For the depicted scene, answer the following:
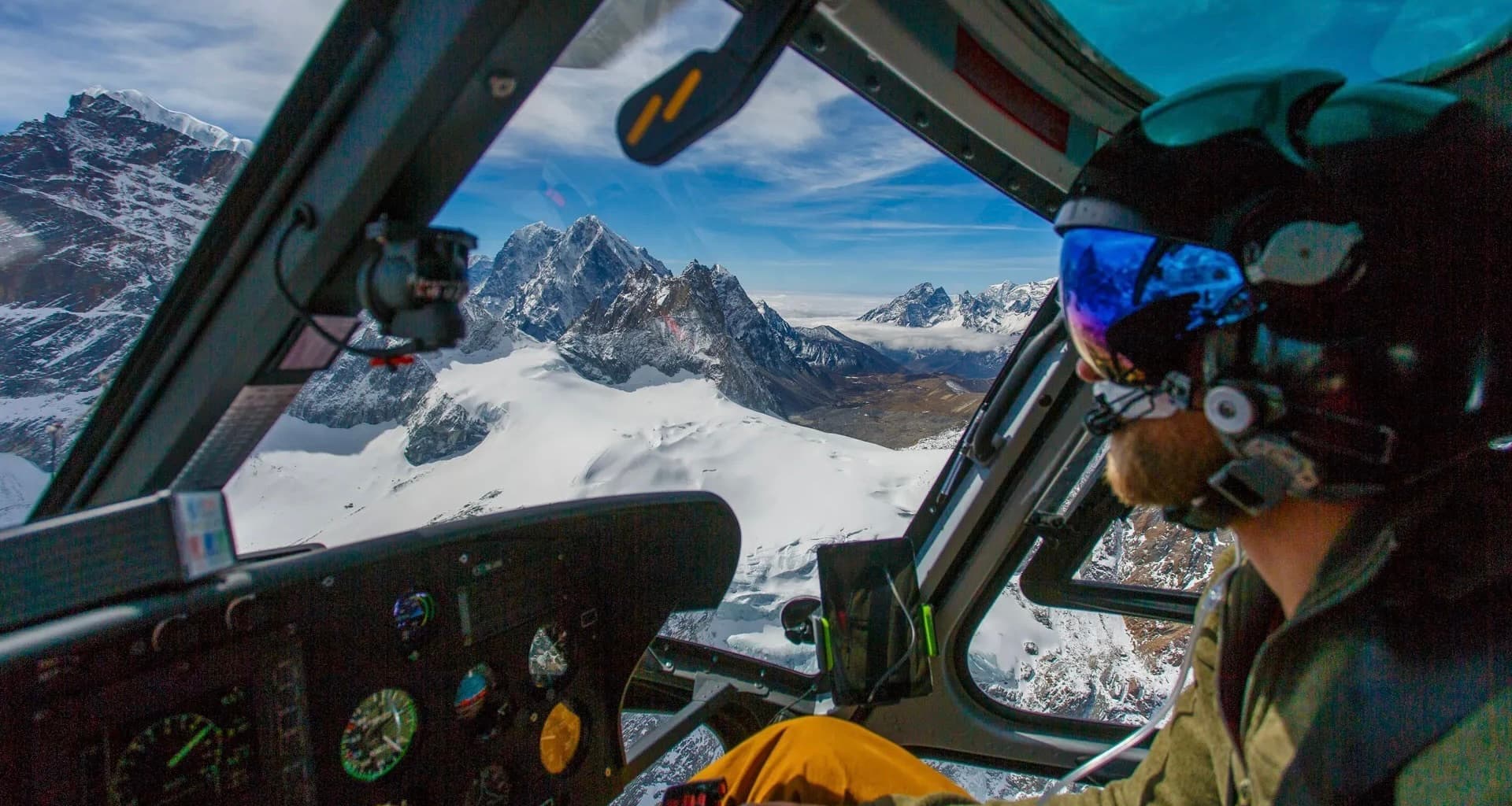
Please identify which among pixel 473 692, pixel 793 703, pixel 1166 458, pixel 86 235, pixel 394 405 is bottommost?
pixel 793 703

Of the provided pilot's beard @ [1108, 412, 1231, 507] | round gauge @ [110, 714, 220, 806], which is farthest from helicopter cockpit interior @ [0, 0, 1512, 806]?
pilot's beard @ [1108, 412, 1231, 507]

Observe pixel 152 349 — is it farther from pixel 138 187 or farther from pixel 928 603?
pixel 928 603

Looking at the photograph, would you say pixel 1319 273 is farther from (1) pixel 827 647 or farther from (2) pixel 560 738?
(1) pixel 827 647

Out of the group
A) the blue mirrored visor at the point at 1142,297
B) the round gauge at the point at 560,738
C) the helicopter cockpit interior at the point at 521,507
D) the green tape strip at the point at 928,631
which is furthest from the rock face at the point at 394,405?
the green tape strip at the point at 928,631

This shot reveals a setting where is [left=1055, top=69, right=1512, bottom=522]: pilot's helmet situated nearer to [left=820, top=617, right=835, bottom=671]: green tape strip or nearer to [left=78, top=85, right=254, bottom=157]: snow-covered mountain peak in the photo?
[left=78, top=85, right=254, bottom=157]: snow-covered mountain peak

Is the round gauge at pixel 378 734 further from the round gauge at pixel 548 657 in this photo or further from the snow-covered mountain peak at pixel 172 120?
the snow-covered mountain peak at pixel 172 120

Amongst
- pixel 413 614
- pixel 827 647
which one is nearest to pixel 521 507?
pixel 413 614

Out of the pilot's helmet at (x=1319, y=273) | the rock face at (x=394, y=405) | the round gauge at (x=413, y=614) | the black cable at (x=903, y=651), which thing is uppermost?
the rock face at (x=394, y=405)
